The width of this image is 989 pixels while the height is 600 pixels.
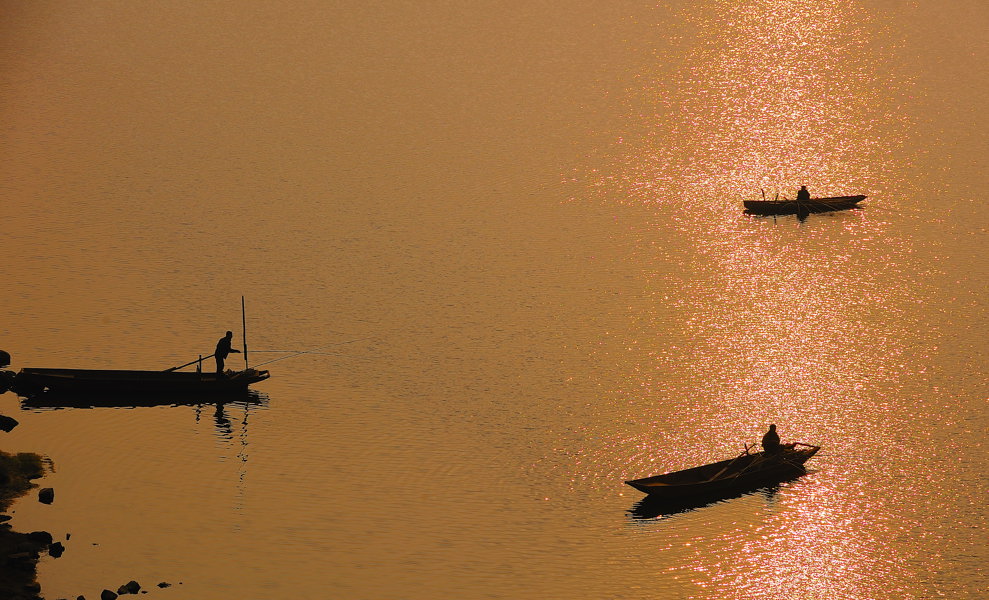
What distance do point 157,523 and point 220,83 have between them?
7484 centimetres

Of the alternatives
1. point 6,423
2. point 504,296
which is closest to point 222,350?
point 6,423

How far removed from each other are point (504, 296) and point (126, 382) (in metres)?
20.2

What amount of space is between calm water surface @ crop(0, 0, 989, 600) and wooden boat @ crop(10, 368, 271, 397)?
79cm

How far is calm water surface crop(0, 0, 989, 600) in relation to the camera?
133 feet

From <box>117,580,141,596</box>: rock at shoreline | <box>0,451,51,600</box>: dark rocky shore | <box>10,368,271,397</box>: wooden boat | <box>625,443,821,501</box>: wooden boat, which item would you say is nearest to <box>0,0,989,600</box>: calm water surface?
<box>625,443,821,501</box>: wooden boat

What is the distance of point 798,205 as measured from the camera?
258 feet

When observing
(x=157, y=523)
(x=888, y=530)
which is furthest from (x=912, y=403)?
(x=157, y=523)

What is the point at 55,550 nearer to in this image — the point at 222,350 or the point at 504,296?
the point at 222,350

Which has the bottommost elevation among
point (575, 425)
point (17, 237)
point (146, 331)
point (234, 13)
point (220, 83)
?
point (575, 425)

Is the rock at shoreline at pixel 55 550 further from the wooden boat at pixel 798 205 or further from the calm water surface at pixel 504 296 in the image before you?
the wooden boat at pixel 798 205

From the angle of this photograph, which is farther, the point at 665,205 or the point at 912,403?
the point at 665,205

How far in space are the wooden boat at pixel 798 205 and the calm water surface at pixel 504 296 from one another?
2.49ft

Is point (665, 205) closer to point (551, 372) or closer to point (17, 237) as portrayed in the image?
point (551, 372)

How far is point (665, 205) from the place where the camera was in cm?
8219
